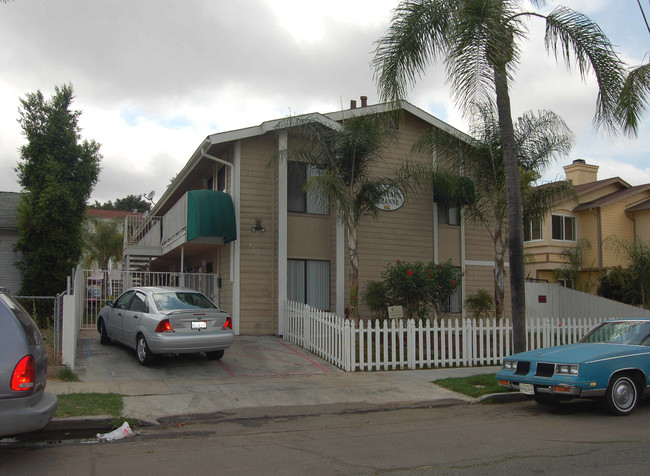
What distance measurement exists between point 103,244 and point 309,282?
24.6 metres

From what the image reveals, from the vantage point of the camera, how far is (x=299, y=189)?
16.9 meters

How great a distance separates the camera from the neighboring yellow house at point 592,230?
2795cm

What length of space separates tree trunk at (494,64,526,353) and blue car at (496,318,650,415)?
1684 mm

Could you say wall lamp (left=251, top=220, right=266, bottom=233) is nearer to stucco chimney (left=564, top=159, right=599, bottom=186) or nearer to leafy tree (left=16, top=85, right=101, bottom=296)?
leafy tree (left=16, top=85, right=101, bottom=296)

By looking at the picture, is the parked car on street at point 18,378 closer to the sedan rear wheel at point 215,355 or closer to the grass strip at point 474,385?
the sedan rear wheel at point 215,355

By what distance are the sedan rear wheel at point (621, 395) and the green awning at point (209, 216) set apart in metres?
10.1

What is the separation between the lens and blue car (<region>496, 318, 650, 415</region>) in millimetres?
8273

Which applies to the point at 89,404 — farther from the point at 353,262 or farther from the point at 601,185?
the point at 601,185

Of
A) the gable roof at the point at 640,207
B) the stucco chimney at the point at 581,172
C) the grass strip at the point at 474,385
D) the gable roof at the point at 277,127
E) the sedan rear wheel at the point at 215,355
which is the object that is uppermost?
the stucco chimney at the point at 581,172

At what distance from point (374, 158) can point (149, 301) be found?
7216 millimetres

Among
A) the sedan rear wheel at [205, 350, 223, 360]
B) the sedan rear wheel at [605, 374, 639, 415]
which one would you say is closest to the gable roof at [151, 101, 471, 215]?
the sedan rear wheel at [205, 350, 223, 360]

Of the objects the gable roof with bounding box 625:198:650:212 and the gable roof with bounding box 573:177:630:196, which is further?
the gable roof with bounding box 573:177:630:196

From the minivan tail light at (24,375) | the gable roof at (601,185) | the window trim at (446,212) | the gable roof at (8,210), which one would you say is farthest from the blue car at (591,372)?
the gable roof at (601,185)

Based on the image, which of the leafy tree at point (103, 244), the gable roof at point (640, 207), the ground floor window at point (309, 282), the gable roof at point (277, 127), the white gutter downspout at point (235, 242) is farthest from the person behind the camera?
the leafy tree at point (103, 244)
